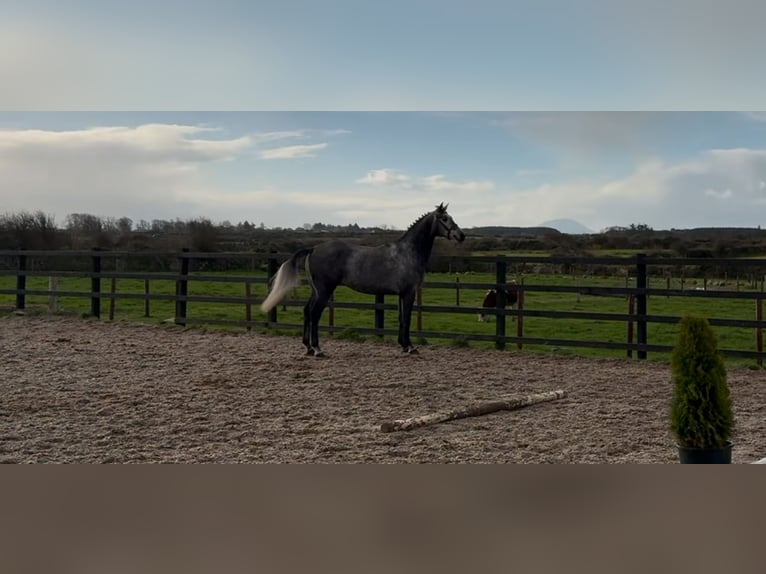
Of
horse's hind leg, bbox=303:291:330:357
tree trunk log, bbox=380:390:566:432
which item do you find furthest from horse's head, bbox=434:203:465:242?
tree trunk log, bbox=380:390:566:432

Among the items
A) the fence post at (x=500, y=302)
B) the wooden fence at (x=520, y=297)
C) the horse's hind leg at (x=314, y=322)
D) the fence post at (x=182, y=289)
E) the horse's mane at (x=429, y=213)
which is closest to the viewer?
the wooden fence at (x=520, y=297)

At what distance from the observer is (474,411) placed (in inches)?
180

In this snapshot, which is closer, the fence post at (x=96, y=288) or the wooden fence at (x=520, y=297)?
A: the wooden fence at (x=520, y=297)

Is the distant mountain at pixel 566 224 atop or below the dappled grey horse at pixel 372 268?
atop

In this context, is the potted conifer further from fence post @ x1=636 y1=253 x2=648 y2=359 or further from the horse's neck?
the horse's neck

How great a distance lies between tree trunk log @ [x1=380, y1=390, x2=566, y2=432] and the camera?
13.5ft

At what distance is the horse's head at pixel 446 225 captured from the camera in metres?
7.60

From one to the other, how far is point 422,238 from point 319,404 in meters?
3.11

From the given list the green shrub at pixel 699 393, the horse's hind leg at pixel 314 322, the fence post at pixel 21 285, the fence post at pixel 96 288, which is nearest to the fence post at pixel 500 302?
the horse's hind leg at pixel 314 322

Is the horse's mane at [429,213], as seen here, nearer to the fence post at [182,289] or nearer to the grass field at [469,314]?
the grass field at [469,314]

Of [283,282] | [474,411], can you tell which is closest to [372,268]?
[283,282]

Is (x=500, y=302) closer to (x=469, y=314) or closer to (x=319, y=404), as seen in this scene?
(x=319, y=404)

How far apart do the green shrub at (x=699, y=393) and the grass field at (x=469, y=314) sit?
15.8ft

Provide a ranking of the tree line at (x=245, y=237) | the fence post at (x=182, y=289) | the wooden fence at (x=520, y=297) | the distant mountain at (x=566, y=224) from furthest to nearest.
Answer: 1. the tree line at (x=245, y=237)
2. the distant mountain at (x=566, y=224)
3. the fence post at (x=182, y=289)
4. the wooden fence at (x=520, y=297)
